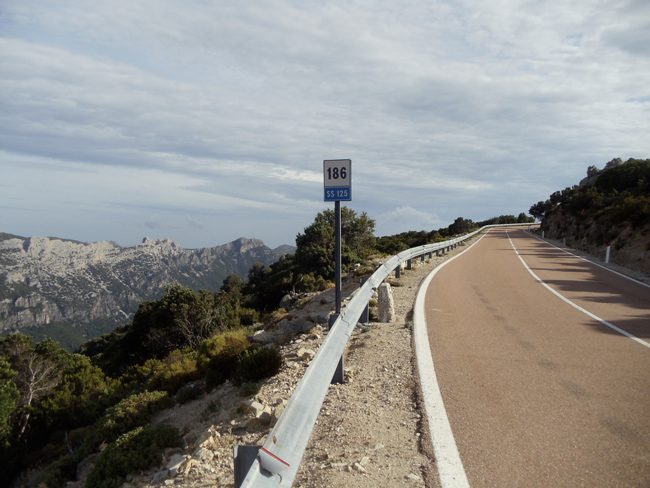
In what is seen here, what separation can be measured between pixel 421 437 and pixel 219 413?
119 inches

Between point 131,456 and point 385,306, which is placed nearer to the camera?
point 131,456

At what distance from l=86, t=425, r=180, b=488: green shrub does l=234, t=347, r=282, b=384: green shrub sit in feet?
4.50

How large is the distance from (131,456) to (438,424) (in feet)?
11.3

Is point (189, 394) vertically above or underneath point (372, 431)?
underneath

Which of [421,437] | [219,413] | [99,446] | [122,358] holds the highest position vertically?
[421,437]

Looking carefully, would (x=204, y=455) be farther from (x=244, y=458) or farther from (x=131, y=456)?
(x=244, y=458)

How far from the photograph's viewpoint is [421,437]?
420cm

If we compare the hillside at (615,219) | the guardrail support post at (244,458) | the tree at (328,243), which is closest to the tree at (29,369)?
the tree at (328,243)

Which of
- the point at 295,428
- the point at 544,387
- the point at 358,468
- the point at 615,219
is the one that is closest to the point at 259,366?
the point at 358,468

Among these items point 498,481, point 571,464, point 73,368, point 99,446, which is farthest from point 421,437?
point 73,368

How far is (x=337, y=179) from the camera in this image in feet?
25.0

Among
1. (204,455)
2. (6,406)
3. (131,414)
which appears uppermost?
(204,455)

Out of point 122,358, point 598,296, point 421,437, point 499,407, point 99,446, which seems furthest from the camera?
point 122,358

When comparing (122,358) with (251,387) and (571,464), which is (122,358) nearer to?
(251,387)
